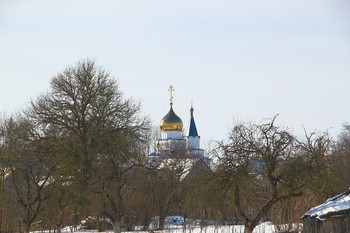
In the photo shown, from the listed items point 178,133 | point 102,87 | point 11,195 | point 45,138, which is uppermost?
point 178,133

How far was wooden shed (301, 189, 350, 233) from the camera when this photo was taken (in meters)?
17.9

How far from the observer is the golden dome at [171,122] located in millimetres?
93812

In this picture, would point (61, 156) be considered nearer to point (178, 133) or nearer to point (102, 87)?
point (102, 87)

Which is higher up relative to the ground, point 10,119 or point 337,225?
point 10,119

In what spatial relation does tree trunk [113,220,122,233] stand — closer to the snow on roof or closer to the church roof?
the snow on roof

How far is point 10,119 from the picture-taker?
1374 inches

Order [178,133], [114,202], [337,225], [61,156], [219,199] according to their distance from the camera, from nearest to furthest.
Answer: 1. [337,225]
2. [219,199]
3. [61,156]
4. [114,202]
5. [178,133]

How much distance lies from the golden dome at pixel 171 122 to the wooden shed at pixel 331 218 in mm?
74555

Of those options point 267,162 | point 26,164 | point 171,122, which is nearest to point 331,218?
point 267,162

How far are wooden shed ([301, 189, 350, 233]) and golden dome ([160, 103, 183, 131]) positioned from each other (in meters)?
74.6

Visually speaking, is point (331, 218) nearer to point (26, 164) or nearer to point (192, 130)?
point (26, 164)

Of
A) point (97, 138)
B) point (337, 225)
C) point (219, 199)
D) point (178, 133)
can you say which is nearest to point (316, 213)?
point (337, 225)

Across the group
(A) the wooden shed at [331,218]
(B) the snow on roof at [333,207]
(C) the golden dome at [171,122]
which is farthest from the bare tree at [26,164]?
(C) the golden dome at [171,122]

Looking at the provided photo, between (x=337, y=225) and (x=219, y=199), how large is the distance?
22.0ft
